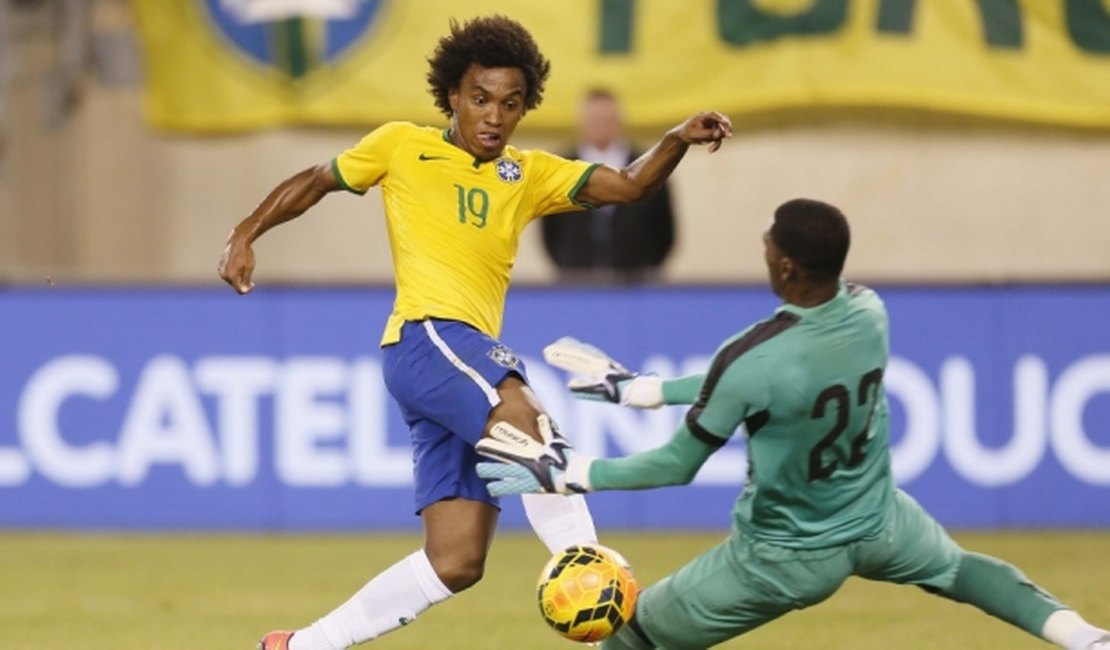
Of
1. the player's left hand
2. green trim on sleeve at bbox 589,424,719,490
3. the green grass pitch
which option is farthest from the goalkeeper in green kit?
the green grass pitch

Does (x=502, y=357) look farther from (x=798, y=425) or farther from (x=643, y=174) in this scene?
(x=798, y=425)

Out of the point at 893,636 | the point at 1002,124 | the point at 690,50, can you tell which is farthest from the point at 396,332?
the point at 1002,124

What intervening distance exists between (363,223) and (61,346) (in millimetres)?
4015

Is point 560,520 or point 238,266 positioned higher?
point 238,266

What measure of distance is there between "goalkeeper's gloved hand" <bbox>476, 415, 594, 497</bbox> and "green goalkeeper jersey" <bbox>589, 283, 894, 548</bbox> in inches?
3.2

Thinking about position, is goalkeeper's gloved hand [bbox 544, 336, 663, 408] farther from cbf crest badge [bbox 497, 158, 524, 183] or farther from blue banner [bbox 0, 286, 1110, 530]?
blue banner [bbox 0, 286, 1110, 530]

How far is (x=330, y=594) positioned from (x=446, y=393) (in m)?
3.09

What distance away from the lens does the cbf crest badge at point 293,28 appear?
14.1 metres

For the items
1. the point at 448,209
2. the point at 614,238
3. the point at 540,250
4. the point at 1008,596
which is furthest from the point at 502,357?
the point at 540,250

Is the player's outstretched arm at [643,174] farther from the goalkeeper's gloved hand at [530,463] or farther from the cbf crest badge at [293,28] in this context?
the cbf crest badge at [293,28]

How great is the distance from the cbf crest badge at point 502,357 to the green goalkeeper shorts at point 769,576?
2.76 feet

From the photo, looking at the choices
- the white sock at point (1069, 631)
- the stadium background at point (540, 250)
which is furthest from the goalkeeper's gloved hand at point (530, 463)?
the stadium background at point (540, 250)

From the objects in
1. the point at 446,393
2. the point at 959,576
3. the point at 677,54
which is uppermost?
the point at 677,54

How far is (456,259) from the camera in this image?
22.2ft
